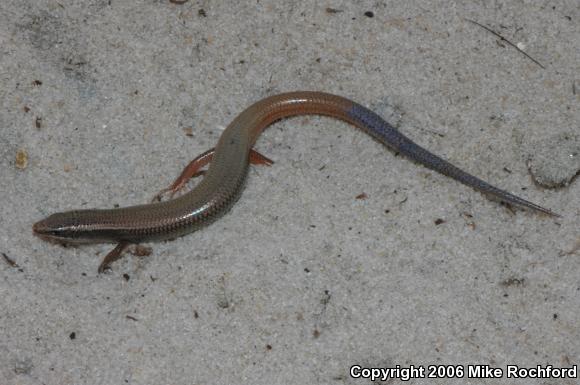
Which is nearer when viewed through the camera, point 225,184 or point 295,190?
point 225,184

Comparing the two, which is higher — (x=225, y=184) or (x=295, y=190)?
(x=225, y=184)

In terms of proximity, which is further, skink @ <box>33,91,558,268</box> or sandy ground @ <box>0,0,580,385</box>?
skink @ <box>33,91,558,268</box>

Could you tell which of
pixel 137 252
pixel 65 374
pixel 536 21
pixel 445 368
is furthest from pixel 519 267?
pixel 65 374

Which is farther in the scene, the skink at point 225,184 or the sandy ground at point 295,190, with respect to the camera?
the skink at point 225,184
